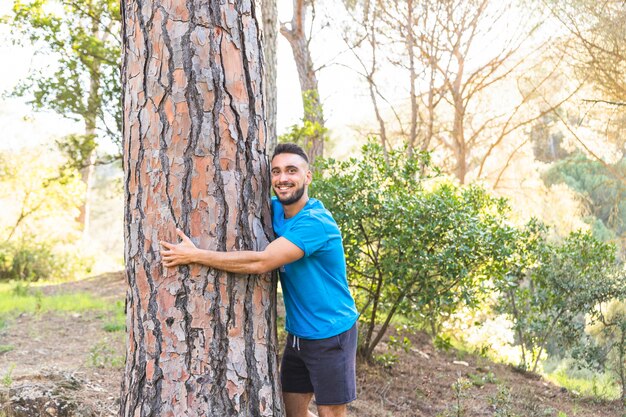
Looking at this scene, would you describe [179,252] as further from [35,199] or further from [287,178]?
[35,199]

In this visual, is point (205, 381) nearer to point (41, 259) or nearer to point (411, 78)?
point (411, 78)

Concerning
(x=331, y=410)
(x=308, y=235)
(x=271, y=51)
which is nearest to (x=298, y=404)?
(x=331, y=410)

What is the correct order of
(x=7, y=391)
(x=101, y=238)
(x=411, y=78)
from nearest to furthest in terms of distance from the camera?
1. (x=7, y=391)
2. (x=411, y=78)
3. (x=101, y=238)

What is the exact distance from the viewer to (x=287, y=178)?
10.7ft

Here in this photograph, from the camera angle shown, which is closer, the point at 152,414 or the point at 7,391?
the point at 152,414

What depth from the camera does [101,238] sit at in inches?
1617

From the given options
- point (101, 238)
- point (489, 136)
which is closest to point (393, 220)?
point (489, 136)

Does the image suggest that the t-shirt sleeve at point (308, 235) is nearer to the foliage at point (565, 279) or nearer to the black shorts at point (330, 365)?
the black shorts at point (330, 365)

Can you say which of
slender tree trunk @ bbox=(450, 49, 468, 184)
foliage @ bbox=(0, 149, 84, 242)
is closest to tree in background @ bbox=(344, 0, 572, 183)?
slender tree trunk @ bbox=(450, 49, 468, 184)

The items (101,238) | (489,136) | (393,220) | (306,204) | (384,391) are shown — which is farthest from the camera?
(101,238)

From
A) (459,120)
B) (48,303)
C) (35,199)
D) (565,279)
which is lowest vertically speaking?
(48,303)

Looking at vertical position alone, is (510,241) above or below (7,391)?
above

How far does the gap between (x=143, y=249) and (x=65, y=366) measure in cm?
329

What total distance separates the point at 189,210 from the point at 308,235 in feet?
1.96
